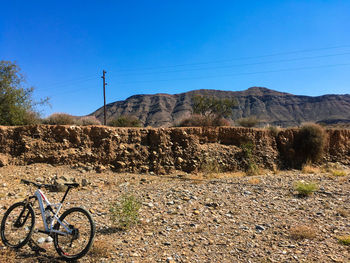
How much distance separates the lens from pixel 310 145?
1522 cm

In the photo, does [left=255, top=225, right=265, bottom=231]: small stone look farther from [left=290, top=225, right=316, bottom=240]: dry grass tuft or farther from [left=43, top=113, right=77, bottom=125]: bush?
[left=43, top=113, right=77, bottom=125]: bush

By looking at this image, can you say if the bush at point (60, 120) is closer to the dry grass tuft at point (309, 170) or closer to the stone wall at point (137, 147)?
the stone wall at point (137, 147)

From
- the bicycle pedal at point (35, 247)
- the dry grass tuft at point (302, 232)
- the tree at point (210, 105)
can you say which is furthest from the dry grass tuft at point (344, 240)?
the tree at point (210, 105)

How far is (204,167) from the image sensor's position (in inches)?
490

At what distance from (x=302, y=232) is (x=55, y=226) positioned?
188 inches

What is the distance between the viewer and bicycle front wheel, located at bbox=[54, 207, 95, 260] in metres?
3.61

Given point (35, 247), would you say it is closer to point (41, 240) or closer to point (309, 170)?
point (41, 240)

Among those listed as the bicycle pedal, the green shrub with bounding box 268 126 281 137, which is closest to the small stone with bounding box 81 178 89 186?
the bicycle pedal

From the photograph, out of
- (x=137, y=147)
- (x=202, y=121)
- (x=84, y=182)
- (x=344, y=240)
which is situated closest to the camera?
(x=344, y=240)

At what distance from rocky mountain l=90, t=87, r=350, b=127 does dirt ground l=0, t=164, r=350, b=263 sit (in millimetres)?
55754

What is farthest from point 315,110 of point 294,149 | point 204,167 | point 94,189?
point 94,189

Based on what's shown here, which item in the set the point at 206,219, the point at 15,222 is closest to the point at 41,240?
the point at 15,222

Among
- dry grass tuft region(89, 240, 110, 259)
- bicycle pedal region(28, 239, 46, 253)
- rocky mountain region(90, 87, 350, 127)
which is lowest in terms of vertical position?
dry grass tuft region(89, 240, 110, 259)

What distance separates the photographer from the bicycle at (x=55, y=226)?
3662mm
